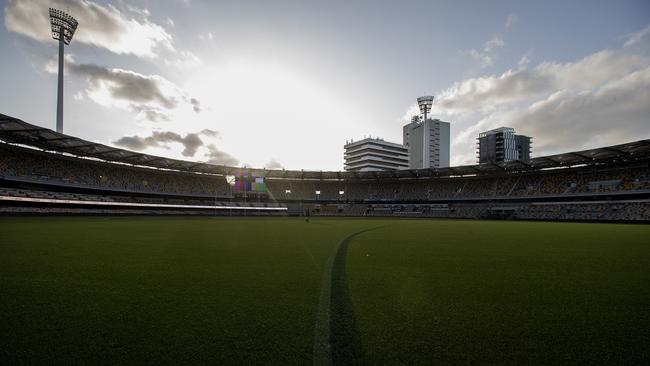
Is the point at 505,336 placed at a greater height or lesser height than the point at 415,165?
lesser

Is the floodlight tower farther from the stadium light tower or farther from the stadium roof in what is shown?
the stadium light tower

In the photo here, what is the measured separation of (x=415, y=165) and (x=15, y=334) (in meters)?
143

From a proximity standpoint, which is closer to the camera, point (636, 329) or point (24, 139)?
point (636, 329)

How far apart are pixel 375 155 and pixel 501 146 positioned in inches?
3079

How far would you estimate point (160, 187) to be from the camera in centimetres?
5262

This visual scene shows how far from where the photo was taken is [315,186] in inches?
2830

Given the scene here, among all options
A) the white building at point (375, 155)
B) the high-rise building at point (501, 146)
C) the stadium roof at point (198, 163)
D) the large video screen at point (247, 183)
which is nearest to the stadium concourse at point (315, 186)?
the stadium roof at point (198, 163)

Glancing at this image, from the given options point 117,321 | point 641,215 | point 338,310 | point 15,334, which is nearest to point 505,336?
point 338,310

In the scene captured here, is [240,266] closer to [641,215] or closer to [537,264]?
[537,264]

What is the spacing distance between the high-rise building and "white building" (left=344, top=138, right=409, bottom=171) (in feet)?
175

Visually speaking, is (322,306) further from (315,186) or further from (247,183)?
(315,186)

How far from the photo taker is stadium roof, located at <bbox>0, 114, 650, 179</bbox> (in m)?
33.0

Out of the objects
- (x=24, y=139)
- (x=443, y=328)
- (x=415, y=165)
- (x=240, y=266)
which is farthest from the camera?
(x=415, y=165)

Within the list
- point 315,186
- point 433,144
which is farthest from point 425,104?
point 315,186
